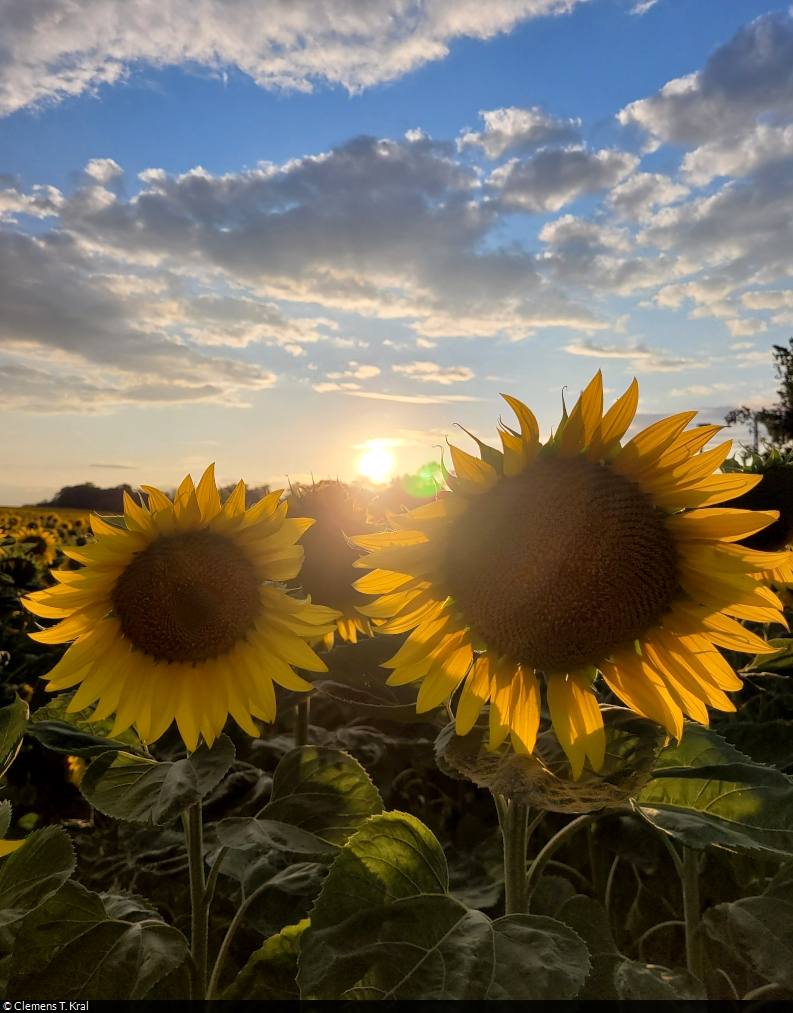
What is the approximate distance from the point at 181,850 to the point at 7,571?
440cm

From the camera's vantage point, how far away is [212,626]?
201 centimetres

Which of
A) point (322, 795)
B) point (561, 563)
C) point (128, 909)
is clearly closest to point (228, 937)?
point (128, 909)

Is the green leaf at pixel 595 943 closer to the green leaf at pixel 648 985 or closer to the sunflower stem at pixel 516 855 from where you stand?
the green leaf at pixel 648 985

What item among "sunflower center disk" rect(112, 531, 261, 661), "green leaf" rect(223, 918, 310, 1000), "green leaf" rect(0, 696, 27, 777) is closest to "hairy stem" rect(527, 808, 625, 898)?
"green leaf" rect(223, 918, 310, 1000)

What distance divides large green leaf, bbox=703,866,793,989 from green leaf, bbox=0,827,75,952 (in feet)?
4.63

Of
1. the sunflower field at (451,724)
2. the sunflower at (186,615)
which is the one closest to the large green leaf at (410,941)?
the sunflower field at (451,724)

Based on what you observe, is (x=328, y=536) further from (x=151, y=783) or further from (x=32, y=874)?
(x=32, y=874)

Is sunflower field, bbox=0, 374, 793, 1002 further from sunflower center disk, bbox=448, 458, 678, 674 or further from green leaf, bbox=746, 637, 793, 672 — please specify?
green leaf, bbox=746, 637, 793, 672

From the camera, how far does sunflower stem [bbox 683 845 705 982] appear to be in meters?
1.92

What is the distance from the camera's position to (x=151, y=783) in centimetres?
178

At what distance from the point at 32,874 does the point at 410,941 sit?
33.7 inches

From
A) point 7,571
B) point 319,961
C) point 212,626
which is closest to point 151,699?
point 212,626

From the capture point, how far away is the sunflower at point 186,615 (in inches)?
76.1

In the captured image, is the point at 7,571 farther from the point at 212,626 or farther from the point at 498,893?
the point at 498,893
